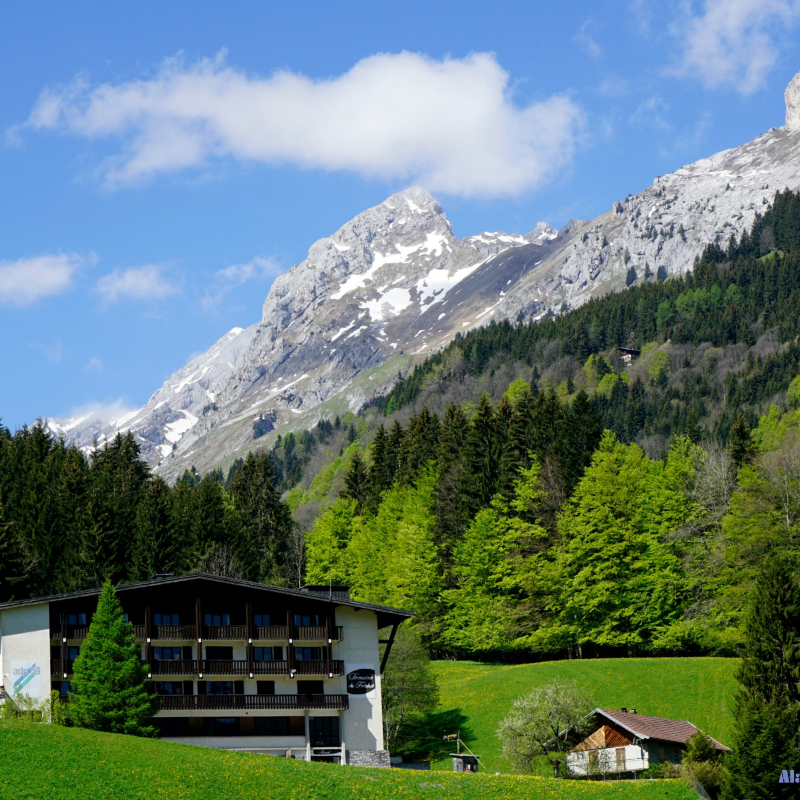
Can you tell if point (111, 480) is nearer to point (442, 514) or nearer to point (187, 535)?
→ point (187, 535)

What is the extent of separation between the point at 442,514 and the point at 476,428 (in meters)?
9.69

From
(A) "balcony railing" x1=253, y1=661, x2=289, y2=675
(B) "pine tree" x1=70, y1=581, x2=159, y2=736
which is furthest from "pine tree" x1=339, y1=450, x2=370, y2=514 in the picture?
(B) "pine tree" x1=70, y1=581, x2=159, y2=736

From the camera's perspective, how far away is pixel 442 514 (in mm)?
102000

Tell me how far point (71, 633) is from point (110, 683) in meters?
11.1

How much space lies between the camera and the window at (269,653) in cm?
6378

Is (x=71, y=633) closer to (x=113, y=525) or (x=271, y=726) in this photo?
(x=271, y=726)

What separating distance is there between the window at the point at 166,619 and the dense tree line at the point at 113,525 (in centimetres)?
2393

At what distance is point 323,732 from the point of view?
6303cm

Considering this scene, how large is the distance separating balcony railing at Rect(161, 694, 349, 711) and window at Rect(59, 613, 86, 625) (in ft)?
21.7

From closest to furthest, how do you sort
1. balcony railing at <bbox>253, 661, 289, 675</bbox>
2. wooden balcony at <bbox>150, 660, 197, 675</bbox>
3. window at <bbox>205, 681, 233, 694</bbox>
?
wooden balcony at <bbox>150, 660, 197, 675</bbox>, balcony railing at <bbox>253, 661, 289, 675</bbox>, window at <bbox>205, 681, 233, 694</bbox>

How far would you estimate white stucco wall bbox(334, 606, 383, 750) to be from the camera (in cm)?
6269

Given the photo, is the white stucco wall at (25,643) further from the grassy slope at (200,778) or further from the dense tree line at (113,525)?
the dense tree line at (113,525)

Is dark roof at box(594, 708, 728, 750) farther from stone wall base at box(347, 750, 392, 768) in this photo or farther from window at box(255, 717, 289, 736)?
window at box(255, 717, 289, 736)

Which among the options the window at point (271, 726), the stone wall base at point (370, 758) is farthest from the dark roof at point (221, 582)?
the stone wall base at point (370, 758)
